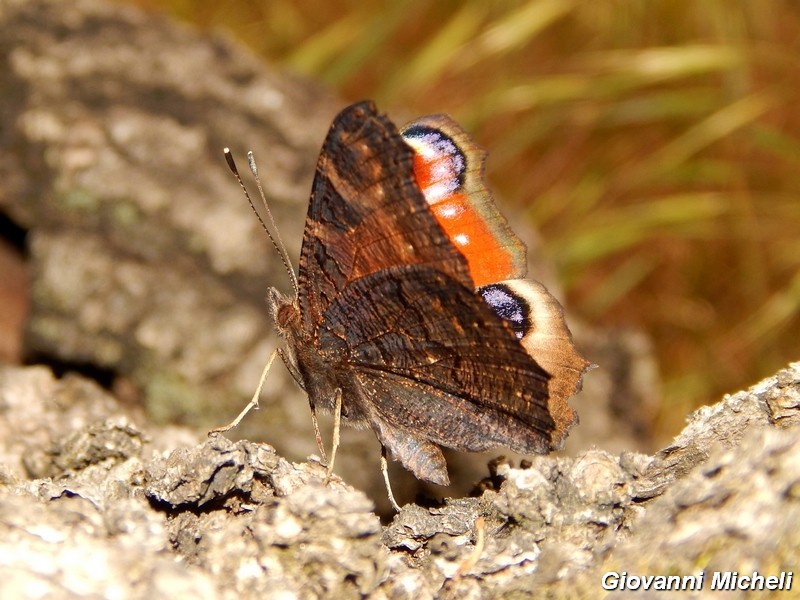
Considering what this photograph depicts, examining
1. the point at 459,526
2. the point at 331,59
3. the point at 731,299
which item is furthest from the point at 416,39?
the point at 459,526

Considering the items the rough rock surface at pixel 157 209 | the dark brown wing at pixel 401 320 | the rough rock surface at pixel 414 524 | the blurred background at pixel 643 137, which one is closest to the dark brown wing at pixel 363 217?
the dark brown wing at pixel 401 320

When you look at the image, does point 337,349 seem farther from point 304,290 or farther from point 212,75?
point 212,75

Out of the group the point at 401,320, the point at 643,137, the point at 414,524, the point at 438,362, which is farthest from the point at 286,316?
the point at 643,137

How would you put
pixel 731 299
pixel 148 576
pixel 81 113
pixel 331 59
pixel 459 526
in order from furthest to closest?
pixel 331 59, pixel 731 299, pixel 81 113, pixel 459 526, pixel 148 576

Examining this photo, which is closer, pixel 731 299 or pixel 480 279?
pixel 480 279

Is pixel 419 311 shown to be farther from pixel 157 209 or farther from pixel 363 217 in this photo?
pixel 157 209

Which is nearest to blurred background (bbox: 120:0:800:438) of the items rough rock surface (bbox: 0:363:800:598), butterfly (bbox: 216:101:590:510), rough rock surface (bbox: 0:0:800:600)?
rough rock surface (bbox: 0:0:800:600)
